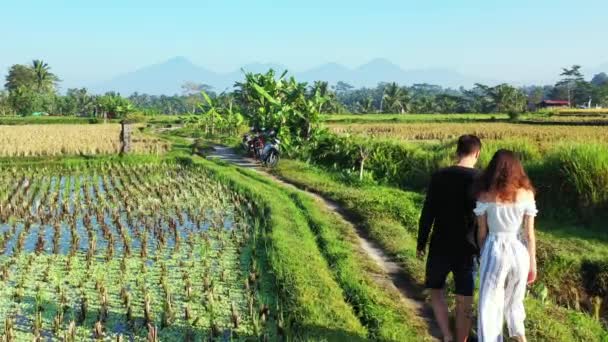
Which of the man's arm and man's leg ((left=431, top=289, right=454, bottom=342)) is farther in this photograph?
man's leg ((left=431, top=289, right=454, bottom=342))

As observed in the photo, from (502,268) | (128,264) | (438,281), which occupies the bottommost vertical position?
(128,264)

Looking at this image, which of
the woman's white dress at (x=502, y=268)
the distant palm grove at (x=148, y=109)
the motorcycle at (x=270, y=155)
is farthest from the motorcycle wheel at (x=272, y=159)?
the distant palm grove at (x=148, y=109)

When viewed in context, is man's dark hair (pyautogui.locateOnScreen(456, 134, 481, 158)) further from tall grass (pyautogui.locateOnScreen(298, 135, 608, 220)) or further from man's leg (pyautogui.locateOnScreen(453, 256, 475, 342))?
tall grass (pyautogui.locateOnScreen(298, 135, 608, 220))

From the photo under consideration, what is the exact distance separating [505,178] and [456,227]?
27.6 inches

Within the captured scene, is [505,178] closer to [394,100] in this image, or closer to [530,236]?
[530,236]

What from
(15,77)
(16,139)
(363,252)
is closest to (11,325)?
(363,252)

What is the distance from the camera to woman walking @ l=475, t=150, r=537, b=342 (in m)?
4.25

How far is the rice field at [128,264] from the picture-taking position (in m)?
5.89

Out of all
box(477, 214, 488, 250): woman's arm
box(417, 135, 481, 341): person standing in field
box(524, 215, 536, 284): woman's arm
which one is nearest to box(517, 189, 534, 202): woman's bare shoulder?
box(524, 215, 536, 284): woman's arm

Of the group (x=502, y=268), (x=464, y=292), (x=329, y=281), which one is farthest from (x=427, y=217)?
(x=329, y=281)

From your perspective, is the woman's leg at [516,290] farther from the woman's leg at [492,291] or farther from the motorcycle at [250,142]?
the motorcycle at [250,142]

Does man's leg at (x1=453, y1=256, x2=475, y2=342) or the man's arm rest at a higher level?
Answer: the man's arm

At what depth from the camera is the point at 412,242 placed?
360 inches

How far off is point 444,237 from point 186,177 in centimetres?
1263
